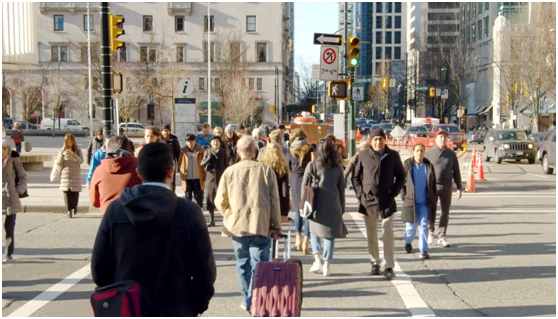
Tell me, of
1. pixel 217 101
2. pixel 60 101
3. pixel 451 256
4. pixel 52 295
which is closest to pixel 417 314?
pixel 451 256

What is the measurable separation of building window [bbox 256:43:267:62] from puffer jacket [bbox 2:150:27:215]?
219ft

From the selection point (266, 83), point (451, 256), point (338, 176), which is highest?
point (266, 83)

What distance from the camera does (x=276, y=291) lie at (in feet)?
18.2

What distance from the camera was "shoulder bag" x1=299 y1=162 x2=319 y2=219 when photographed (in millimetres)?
8047

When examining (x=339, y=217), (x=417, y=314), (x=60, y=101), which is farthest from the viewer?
(x=60, y=101)

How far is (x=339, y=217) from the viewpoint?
26.6 feet

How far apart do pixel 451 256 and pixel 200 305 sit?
22.5ft

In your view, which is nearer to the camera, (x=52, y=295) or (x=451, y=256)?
(x=52, y=295)

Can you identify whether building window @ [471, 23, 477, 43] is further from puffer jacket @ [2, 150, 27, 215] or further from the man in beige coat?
the man in beige coat

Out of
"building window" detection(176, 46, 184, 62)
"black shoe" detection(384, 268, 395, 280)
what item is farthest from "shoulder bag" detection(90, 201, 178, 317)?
"building window" detection(176, 46, 184, 62)

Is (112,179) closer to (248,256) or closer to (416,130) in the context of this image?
(248,256)

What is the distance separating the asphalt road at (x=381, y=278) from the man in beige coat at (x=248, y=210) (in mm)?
615

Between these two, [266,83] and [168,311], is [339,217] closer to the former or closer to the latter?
[168,311]

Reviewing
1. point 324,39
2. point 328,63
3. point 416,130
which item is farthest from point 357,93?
point 416,130
